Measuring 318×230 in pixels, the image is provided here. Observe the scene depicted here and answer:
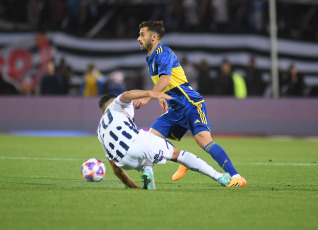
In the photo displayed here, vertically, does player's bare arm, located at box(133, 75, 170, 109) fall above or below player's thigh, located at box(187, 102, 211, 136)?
above

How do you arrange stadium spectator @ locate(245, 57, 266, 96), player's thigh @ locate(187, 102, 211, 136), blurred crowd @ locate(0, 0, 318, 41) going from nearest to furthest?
player's thigh @ locate(187, 102, 211, 136)
stadium spectator @ locate(245, 57, 266, 96)
blurred crowd @ locate(0, 0, 318, 41)

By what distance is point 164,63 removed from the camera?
9.11m

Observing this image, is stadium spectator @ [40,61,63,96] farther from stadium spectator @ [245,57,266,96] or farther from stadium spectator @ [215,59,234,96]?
stadium spectator @ [245,57,266,96]

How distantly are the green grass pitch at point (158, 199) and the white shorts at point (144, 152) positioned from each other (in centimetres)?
33

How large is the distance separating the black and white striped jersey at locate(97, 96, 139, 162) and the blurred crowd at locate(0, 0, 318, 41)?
1599cm

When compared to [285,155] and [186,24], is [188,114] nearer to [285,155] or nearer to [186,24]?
[285,155]

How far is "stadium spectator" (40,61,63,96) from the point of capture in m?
22.0

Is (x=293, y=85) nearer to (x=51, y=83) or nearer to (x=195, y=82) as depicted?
(x=195, y=82)

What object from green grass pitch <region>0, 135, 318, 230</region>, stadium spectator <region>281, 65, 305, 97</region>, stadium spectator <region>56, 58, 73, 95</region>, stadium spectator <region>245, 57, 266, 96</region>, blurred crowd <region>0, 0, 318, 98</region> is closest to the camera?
green grass pitch <region>0, 135, 318, 230</region>

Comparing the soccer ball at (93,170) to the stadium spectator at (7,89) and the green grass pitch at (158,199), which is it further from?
the stadium spectator at (7,89)

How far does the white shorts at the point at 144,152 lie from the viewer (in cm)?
832

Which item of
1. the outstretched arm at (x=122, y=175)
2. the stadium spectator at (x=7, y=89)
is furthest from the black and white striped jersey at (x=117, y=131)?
the stadium spectator at (x=7, y=89)

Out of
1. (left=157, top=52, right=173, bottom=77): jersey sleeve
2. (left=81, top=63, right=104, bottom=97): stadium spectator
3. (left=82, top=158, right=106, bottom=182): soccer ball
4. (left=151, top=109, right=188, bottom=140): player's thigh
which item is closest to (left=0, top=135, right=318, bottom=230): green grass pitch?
(left=82, top=158, right=106, bottom=182): soccer ball

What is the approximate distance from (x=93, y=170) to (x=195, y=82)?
1287 cm
